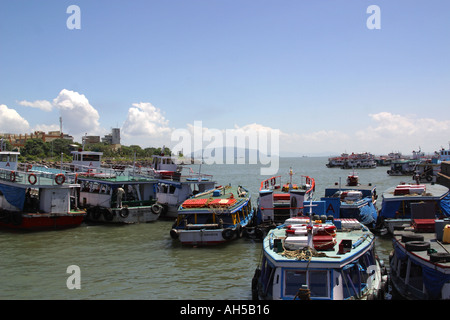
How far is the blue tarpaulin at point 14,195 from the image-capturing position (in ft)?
94.4

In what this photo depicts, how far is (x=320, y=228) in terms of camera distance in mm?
14102

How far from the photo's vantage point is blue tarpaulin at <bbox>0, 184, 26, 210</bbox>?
28.8 m

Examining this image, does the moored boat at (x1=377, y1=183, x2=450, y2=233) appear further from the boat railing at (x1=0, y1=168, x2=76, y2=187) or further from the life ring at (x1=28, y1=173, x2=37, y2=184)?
the life ring at (x1=28, y1=173, x2=37, y2=184)

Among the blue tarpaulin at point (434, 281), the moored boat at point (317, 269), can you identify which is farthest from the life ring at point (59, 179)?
the blue tarpaulin at point (434, 281)

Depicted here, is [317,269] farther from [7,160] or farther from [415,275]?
[7,160]

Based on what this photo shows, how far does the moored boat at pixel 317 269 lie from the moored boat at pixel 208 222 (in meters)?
9.08

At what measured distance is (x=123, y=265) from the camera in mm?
20469

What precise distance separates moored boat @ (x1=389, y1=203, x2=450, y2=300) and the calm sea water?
18.8 ft

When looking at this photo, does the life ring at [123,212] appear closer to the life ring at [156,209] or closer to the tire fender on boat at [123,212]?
the tire fender on boat at [123,212]

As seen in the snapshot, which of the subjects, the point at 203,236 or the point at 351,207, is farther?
the point at 351,207

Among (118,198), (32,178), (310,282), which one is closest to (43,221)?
(32,178)

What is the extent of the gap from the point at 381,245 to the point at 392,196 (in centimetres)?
437

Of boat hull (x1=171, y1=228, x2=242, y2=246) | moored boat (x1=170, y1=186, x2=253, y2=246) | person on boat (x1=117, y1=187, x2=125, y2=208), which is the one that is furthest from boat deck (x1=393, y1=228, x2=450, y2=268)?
person on boat (x1=117, y1=187, x2=125, y2=208)

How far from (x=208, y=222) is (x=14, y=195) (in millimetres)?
14676
